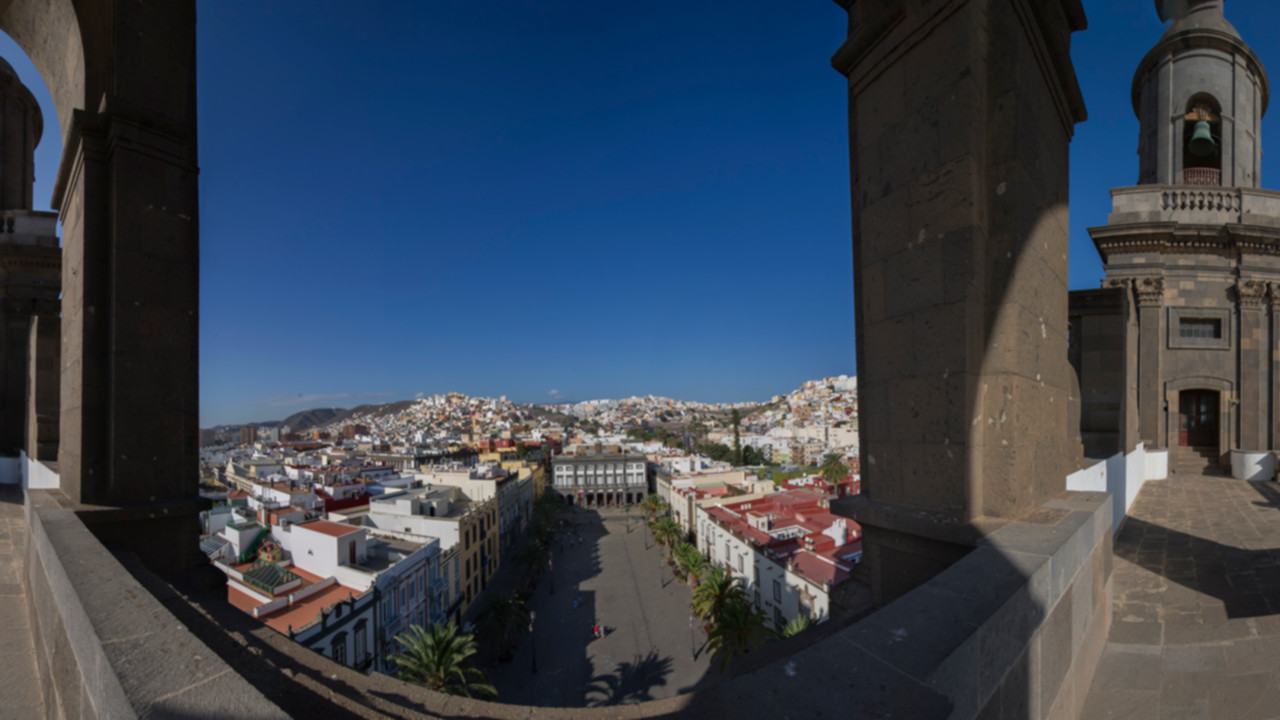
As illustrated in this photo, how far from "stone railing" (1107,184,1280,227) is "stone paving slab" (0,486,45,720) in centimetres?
1823

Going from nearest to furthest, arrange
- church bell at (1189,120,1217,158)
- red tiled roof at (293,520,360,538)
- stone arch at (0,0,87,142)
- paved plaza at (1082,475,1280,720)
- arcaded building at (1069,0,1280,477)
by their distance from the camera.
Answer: paved plaza at (1082,475,1280,720), stone arch at (0,0,87,142), arcaded building at (1069,0,1280,477), church bell at (1189,120,1217,158), red tiled roof at (293,520,360,538)

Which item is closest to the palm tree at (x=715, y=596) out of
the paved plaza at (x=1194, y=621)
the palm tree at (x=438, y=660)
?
the palm tree at (x=438, y=660)

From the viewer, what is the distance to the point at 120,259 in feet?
10.9

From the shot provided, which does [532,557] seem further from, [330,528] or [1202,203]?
[1202,203]

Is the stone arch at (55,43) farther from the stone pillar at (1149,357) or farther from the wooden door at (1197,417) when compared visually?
the wooden door at (1197,417)

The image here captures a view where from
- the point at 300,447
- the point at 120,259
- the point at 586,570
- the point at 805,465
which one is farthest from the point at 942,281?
the point at 300,447

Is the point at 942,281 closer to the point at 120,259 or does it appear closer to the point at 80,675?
the point at 80,675

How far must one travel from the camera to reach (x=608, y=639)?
2481cm

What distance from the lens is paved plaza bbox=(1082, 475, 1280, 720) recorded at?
2.53 metres

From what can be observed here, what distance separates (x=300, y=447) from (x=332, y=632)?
97.7m

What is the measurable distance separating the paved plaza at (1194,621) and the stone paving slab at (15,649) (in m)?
4.62

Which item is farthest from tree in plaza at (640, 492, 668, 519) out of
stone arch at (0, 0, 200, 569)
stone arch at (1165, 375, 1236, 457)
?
stone arch at (0, 0, 200, 569)

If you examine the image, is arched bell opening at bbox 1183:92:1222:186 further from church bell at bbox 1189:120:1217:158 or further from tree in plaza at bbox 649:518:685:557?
tree in plaza at bbox 649:518:685:557

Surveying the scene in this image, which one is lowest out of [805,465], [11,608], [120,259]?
[805,465]
